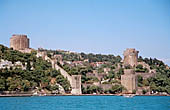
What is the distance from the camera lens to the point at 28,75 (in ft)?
275

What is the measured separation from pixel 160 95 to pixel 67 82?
72.1 ft

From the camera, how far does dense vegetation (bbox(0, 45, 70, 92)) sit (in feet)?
257

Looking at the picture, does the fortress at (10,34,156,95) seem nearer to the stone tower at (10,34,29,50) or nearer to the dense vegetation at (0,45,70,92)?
the stone tower at (10,34,29,50)

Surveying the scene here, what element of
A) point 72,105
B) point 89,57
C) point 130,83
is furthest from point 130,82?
point 89,57

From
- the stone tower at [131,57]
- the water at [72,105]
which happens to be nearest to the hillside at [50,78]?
the stone tower at [131,57]

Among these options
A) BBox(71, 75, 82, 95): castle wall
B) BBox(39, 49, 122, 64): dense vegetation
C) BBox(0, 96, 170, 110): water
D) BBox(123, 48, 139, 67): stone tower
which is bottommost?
BBox(0, 96, 170, 110): water

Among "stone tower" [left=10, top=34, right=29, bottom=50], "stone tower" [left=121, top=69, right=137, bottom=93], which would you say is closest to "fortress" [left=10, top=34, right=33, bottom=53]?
"stone tower" [left=10, top=34, right=29, bottom=50]

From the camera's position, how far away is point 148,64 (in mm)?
122938

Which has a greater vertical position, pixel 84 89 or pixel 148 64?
pixel 148 64

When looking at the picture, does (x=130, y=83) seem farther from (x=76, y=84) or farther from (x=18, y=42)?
(x=18, y=42)

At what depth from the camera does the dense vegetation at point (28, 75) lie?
78375 millimetres

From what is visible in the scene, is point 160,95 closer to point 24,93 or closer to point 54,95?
point 54,95

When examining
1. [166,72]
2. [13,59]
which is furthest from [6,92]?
[166,72]

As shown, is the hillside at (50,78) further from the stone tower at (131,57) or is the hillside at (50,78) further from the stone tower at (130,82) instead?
the stone tower at (131,57)
